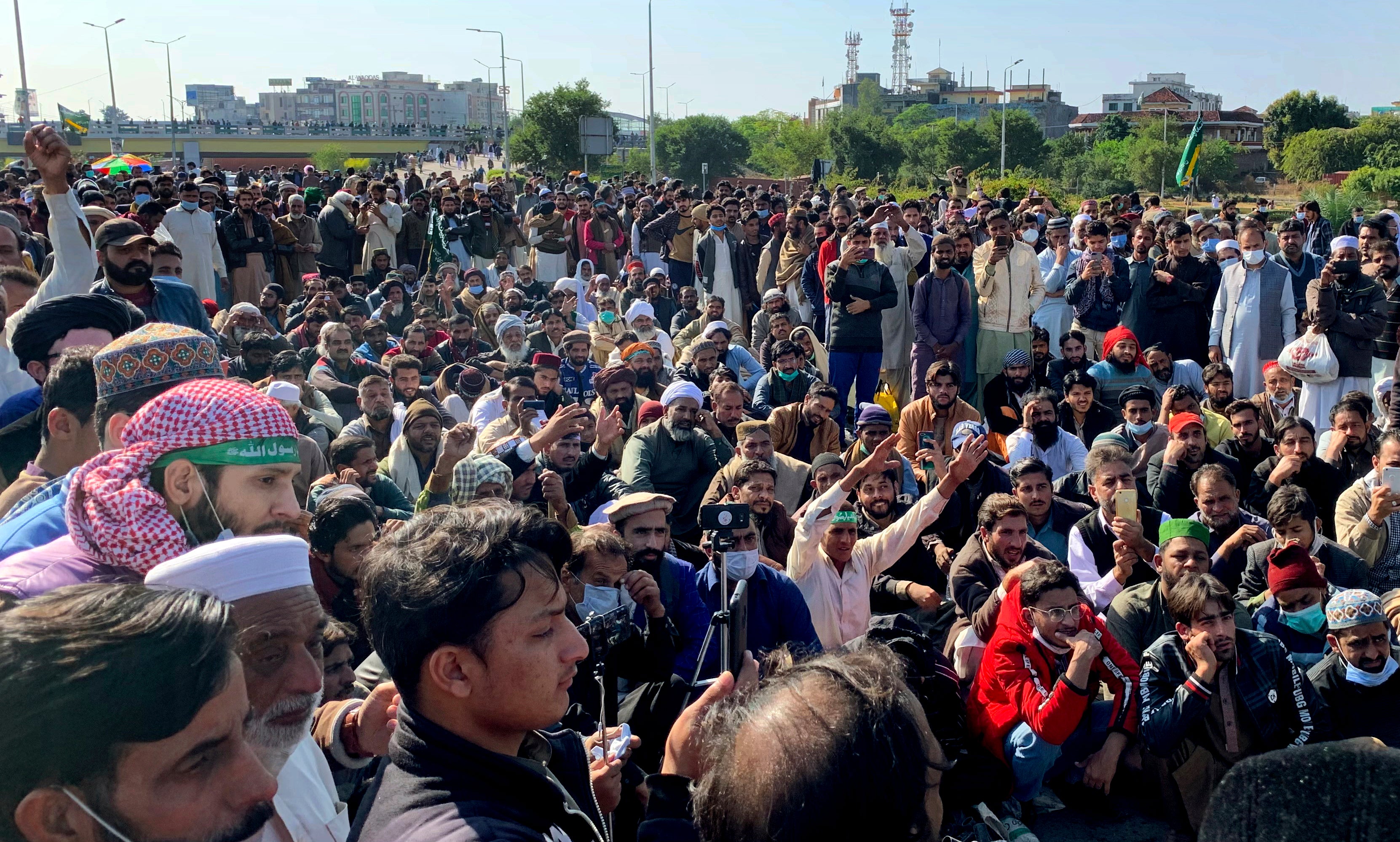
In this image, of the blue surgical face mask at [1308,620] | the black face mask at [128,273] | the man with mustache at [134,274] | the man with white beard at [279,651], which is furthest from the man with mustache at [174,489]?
the blue surgical face mask at [1308,620]

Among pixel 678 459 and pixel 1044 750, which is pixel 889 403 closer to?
pixel 678 459

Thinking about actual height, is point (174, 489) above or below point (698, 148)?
below

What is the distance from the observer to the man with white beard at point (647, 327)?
1054 cm

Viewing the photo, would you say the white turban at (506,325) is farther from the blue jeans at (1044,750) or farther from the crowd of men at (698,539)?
the blue jeans at (1044,750)

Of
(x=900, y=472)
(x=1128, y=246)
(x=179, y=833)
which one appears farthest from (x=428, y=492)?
(x=1128, y=246)

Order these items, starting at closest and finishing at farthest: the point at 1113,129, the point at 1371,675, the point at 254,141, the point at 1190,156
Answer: the point at 1371,675 < the point at 1190,156 < the point at 1113,129 < the point at 254,141

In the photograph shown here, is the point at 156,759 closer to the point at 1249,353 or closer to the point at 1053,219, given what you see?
the point at 1249,353

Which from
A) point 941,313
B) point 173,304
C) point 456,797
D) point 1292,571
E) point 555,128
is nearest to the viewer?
point 456,797

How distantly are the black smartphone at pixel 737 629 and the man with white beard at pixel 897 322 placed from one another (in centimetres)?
641

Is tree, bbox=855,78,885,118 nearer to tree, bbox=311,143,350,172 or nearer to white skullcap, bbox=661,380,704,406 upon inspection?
tree, bbox=311,143,350,172

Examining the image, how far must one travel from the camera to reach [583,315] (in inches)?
472

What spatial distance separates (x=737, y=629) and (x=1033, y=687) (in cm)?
119

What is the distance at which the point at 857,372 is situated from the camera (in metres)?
9.58

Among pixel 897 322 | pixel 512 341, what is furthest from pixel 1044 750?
pixel 512 341
